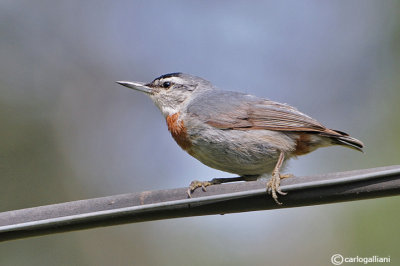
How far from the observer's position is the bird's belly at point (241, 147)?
5.68 meters

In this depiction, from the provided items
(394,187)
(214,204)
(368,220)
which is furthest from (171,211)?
(368,220)

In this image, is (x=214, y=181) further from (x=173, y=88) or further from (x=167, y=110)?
(x=173, y=88)

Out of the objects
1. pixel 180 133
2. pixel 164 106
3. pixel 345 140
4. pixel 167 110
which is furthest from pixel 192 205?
pixel 164 106

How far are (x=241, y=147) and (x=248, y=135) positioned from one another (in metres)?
0.15

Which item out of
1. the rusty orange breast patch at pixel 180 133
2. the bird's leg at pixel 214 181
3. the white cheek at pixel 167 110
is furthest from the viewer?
the white cheek at pixel 167 110

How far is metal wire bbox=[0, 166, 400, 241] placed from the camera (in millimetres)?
3369

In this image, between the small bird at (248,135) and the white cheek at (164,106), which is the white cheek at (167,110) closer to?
the white cheek at (164,106)

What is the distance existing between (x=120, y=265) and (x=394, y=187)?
8260 millimetres

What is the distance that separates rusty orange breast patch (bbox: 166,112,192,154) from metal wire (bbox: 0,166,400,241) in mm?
2135

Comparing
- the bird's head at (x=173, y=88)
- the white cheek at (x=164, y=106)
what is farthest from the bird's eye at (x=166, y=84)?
the white cheek at (x=164, y=106)

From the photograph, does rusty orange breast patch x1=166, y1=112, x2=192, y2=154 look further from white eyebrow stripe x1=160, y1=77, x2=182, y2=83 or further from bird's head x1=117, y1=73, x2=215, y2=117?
white eyebrow stripe x1=160, y1=77, x2=182, y2=83

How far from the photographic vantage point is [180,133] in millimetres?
6027

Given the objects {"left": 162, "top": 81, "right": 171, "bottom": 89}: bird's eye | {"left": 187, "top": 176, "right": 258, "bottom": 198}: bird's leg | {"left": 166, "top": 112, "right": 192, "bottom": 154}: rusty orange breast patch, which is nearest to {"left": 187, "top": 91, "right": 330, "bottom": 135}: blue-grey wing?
{"left": 166, "top": 112, "right": 192, "bottom": 154}: rusty orange breast patch

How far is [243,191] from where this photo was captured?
3.65 metres
